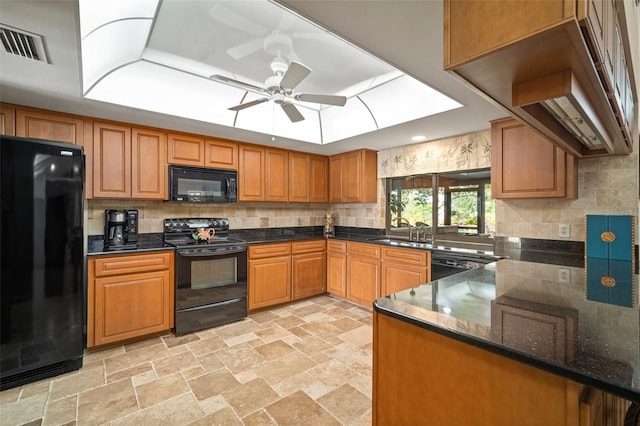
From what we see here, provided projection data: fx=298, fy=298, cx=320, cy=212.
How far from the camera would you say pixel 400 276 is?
3.49 metres

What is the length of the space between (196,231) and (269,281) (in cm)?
112

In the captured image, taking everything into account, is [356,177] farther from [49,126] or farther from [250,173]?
[49,126]

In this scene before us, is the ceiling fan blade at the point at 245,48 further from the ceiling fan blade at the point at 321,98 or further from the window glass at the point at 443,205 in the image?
the window glass at the point at 443,205

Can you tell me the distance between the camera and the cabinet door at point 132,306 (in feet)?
8.99

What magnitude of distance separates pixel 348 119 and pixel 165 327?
3.06 meters

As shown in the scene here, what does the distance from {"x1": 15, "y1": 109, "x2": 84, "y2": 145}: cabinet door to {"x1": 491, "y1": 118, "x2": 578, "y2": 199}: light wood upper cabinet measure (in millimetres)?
3952

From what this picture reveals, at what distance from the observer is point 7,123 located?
250 centimetres

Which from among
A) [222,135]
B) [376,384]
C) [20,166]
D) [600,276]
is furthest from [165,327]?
[600,276]

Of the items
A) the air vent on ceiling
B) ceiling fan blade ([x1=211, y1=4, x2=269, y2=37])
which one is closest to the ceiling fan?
ceiling fan blade ([x1=211, y1=4, x2=269, y2=37])

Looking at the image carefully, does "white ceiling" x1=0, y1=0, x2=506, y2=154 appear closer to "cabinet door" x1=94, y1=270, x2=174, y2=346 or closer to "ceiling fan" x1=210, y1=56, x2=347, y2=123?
"ceiling fan" x1=210, y1=56, x2=347, y2=123

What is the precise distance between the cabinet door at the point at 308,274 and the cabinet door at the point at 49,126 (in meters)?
2.70

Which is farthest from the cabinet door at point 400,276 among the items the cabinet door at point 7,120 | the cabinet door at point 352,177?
the cabinet door at point 7,120

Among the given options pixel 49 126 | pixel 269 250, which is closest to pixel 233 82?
pixel 49 126

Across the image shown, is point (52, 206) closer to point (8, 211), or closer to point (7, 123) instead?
point (8, 211)
